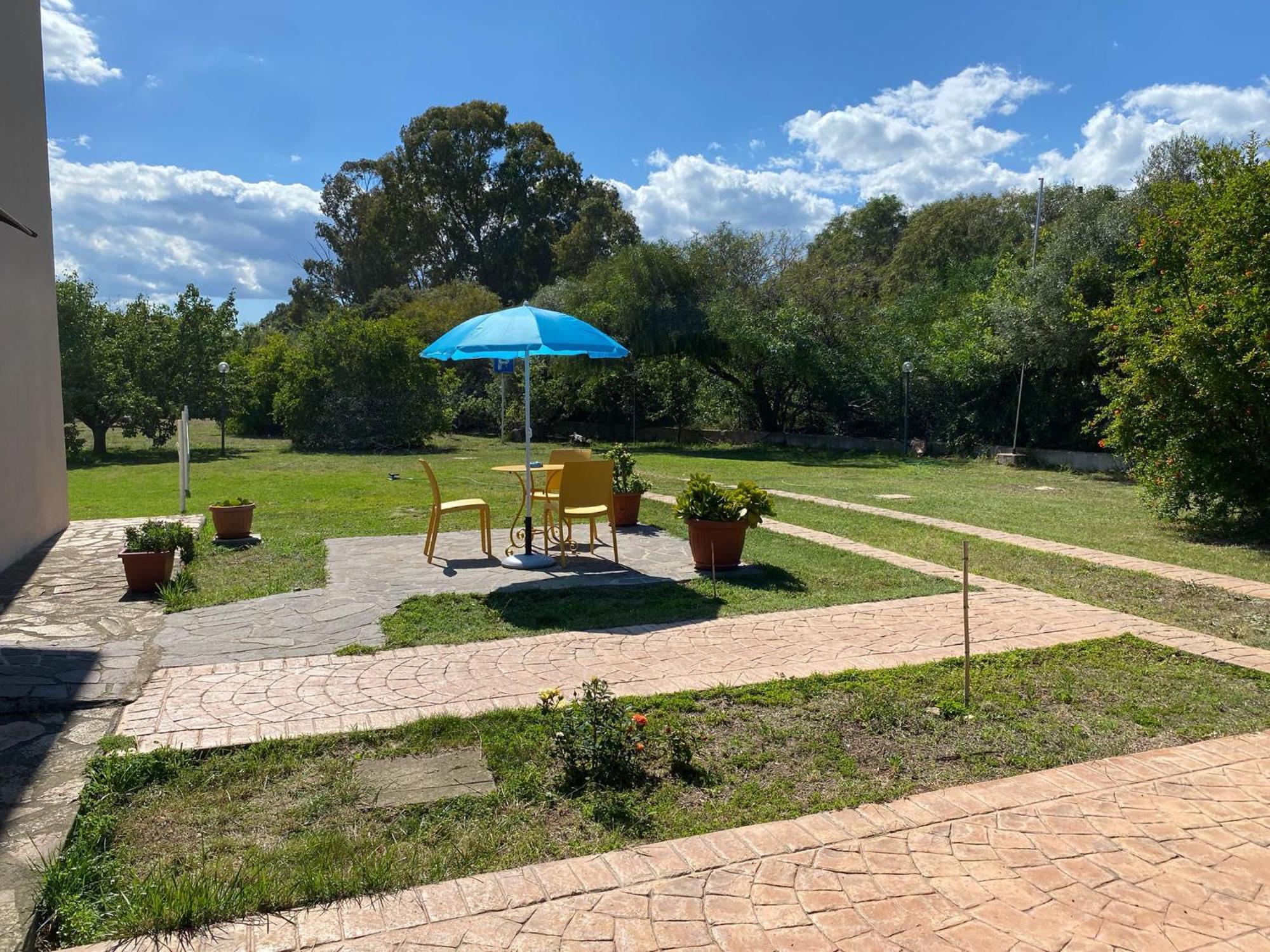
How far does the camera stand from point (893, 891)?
2.57 meters

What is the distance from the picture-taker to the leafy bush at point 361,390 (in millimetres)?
24000

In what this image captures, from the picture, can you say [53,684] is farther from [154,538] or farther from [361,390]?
[361,390]

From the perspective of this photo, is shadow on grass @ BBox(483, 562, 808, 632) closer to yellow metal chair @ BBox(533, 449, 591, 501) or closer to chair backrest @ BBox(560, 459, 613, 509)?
chair backrest @ BBox(560, 459, 613, 509)

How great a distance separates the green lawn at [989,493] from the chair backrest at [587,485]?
16.7ft

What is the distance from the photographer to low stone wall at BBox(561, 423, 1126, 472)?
1811 cm

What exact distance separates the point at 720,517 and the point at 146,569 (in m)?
4.46

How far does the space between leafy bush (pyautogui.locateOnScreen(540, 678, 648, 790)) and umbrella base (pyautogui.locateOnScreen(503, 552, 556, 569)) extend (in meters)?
3.90

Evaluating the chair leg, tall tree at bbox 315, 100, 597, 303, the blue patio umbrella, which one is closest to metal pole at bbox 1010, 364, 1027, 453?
the blue patio umbrella

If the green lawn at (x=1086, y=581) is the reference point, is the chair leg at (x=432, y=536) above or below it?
above

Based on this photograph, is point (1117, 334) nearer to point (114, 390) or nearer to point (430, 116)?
point (114, 390)

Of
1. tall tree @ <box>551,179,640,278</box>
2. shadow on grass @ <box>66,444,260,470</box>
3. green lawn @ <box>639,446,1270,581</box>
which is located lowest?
shadow on grass @ <box>66,444,260,470</box>

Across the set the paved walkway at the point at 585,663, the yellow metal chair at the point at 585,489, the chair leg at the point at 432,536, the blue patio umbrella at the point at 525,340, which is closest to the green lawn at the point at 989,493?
the paved walkway at the point at 585,663

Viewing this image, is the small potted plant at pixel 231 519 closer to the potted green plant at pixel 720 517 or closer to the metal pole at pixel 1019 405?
the potted green plant at pixel 720 517

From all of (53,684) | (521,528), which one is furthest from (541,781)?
(521,528)
